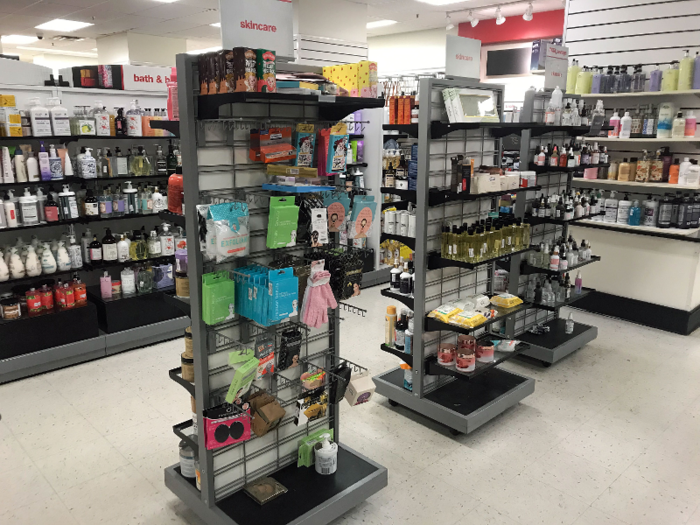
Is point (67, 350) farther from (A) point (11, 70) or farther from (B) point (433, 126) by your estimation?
(B) point (433, 126)

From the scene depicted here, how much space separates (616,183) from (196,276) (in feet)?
15.3

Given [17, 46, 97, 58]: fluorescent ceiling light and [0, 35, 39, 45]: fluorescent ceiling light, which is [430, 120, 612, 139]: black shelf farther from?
[17, 46, 97, 58]: fluorescent ceiling light

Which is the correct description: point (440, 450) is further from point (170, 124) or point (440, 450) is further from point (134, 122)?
point (134, 122)

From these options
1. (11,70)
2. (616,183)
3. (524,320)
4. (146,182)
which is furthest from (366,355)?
(11,70)

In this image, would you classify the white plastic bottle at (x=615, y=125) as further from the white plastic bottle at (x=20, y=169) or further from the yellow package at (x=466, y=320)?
the white plastic bottle at (x=20, y=169)

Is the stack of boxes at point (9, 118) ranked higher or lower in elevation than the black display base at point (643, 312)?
higher

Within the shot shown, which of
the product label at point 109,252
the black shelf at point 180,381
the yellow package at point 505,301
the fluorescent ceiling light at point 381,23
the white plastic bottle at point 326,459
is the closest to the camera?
the black shelf at point 180,381

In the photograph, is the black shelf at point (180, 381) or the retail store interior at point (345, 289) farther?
the black shelf at point (180, 381)

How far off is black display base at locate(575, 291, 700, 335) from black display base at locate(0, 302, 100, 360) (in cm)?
492

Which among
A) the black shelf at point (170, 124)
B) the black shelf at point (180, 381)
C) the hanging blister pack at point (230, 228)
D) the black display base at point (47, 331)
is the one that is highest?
the black shelf at point (170, 124)

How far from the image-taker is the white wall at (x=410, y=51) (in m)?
11.0

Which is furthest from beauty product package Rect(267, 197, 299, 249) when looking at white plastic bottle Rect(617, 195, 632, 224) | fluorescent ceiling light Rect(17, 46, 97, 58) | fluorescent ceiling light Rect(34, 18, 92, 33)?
fluorescent ceiling light Rect(17, 46, 97, 58)

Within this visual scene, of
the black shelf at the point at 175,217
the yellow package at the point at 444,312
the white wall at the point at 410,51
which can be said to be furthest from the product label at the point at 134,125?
the white wall at the point at 410,51

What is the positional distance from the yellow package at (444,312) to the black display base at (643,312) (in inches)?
115
